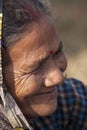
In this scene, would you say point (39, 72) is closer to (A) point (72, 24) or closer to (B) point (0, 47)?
(B) point (0, 47)

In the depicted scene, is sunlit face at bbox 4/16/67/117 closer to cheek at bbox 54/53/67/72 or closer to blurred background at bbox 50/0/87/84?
cheek at bbox 54/53/67/72

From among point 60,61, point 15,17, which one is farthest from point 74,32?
point 15,17

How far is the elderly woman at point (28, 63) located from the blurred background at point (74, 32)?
2.52 m

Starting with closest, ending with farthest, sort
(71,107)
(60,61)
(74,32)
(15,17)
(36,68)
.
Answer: (15,17)
(36,68)
(60,61)
(71,107)
(74,32)

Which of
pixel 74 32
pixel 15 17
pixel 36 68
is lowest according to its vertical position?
pixel 74 32

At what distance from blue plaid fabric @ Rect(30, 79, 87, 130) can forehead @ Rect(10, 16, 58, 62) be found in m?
0.57

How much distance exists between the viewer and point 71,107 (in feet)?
9.84

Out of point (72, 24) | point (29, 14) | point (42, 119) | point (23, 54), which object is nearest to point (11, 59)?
point (23, 54)

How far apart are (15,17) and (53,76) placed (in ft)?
1.04

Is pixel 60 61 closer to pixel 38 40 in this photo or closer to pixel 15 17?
pixel 38 40

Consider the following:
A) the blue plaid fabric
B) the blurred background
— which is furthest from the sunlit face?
the blurred background

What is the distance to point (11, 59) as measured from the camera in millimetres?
2391

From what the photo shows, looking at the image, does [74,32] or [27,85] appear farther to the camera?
[74,32]

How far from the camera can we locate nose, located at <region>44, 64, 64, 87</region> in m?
2.47
